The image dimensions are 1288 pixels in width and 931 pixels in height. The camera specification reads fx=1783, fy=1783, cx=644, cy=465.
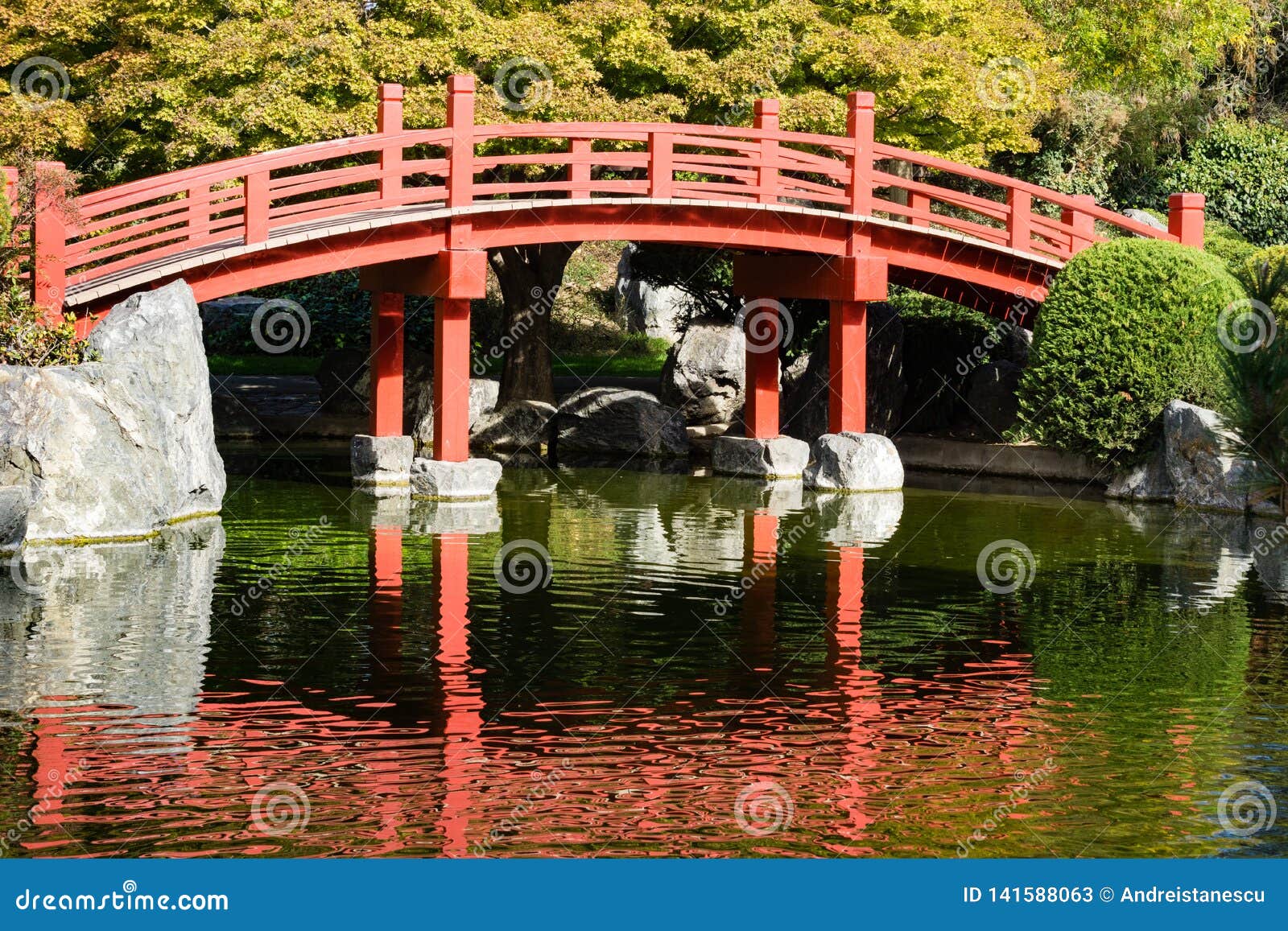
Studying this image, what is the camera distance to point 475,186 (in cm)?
2127

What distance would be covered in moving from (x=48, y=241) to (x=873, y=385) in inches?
537

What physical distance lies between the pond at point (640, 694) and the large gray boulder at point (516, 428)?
9.44 metres

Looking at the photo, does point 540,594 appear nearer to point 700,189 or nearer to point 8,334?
point 8,334

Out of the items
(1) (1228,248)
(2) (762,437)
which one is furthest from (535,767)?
(1) (1228,248)

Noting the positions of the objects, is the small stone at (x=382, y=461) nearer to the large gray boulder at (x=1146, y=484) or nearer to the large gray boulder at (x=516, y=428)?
the large gray boulder at (x=516, y=428)

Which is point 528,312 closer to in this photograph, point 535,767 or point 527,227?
point 527,227

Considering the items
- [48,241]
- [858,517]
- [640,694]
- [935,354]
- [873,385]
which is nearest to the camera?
[640,694]

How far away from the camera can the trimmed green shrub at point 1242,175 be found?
109ft

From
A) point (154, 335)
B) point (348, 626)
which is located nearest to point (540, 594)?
point (348, 626)

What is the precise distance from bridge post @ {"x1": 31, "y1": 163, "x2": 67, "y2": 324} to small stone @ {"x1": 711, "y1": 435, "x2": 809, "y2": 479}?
10.2 meters

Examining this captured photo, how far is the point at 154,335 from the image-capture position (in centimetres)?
1822

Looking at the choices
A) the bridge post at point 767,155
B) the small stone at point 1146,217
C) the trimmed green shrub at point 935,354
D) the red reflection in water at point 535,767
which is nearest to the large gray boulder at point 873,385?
the trimmed green shrub at point 935,354

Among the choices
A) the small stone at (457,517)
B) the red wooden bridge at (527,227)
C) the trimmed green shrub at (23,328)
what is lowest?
the small stone at (457,517)

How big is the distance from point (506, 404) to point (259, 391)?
480 centimetres
